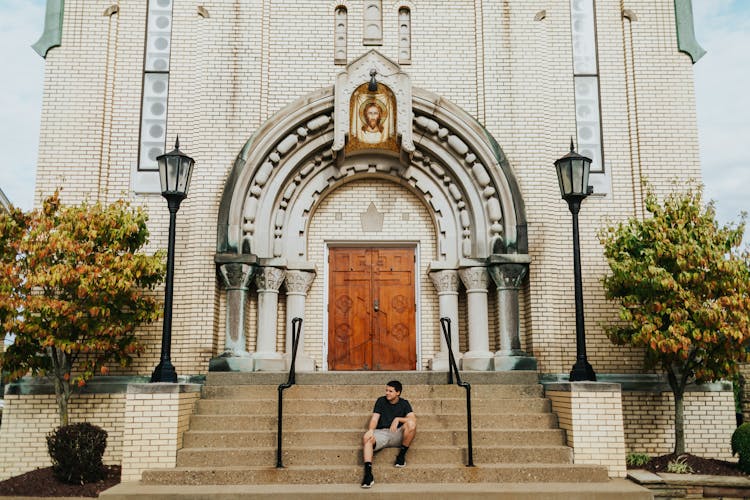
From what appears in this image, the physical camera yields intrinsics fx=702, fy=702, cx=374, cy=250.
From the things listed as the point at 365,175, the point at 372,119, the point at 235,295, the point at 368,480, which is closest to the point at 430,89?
the point at 372,119

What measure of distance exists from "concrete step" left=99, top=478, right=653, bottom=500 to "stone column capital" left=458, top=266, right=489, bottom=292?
3.96 meters

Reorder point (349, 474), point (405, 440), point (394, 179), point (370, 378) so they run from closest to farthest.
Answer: point (349, 474), point (405, 440), point (370, 378), point (394, 179)

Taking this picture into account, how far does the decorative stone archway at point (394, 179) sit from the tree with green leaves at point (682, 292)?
5.48 feet

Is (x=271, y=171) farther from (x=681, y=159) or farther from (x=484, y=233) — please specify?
(x=681, y=159)

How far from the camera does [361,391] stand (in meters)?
9.67

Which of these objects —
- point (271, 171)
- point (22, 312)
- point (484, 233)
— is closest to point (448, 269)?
point (484, 233)

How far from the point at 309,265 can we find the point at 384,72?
3.43 metres

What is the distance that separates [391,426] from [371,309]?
357cm

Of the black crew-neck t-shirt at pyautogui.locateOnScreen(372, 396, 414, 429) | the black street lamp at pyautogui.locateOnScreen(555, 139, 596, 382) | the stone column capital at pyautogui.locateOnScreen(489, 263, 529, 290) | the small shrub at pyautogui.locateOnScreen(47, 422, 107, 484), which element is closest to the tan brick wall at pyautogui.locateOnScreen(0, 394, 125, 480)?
the small shrub at pyautogui.locateOnScreen(47, 422, 107, 484)

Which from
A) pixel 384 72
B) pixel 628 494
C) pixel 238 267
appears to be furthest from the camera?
pixel 384 72

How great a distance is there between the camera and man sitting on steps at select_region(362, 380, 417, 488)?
8.14m

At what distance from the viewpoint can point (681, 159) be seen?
38.8 ft

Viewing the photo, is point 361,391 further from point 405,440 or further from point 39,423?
point 39,423

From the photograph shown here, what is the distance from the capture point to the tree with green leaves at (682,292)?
945 cm
